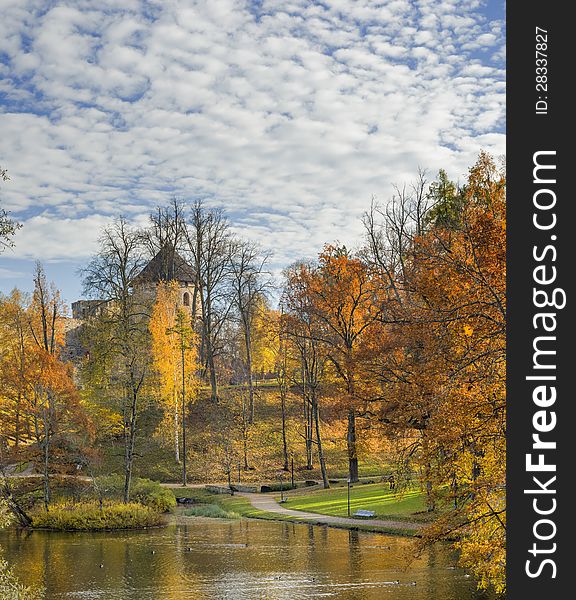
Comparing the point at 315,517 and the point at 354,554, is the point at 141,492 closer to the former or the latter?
the point at 315,517

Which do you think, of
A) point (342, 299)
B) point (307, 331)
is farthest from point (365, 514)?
point (307, 331)

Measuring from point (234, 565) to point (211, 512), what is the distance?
10862 mm

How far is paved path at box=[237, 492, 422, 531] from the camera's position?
24156mm

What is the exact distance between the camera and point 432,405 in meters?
12.1

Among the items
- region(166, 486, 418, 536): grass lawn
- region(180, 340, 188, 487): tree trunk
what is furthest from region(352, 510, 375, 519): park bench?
region(180, 340, 188, 487): tree trunk

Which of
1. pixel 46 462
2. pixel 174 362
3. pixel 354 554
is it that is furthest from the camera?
pixel 174 362

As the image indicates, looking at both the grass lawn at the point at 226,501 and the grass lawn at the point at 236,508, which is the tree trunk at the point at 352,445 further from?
the grass lawn at the point at 226,501

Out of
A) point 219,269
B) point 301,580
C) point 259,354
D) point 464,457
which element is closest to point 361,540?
point 301,580

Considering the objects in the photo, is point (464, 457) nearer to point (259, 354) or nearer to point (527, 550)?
point (527, 550)

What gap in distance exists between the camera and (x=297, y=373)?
4991cm

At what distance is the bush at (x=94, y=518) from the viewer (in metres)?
26.6

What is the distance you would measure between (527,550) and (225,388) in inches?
1735

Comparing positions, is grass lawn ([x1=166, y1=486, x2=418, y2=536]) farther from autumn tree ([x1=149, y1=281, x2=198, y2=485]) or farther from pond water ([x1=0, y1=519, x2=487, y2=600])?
autumn tree ([x1=149, y1=281, x2=198, y2=485])

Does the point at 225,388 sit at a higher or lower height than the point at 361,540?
higher
